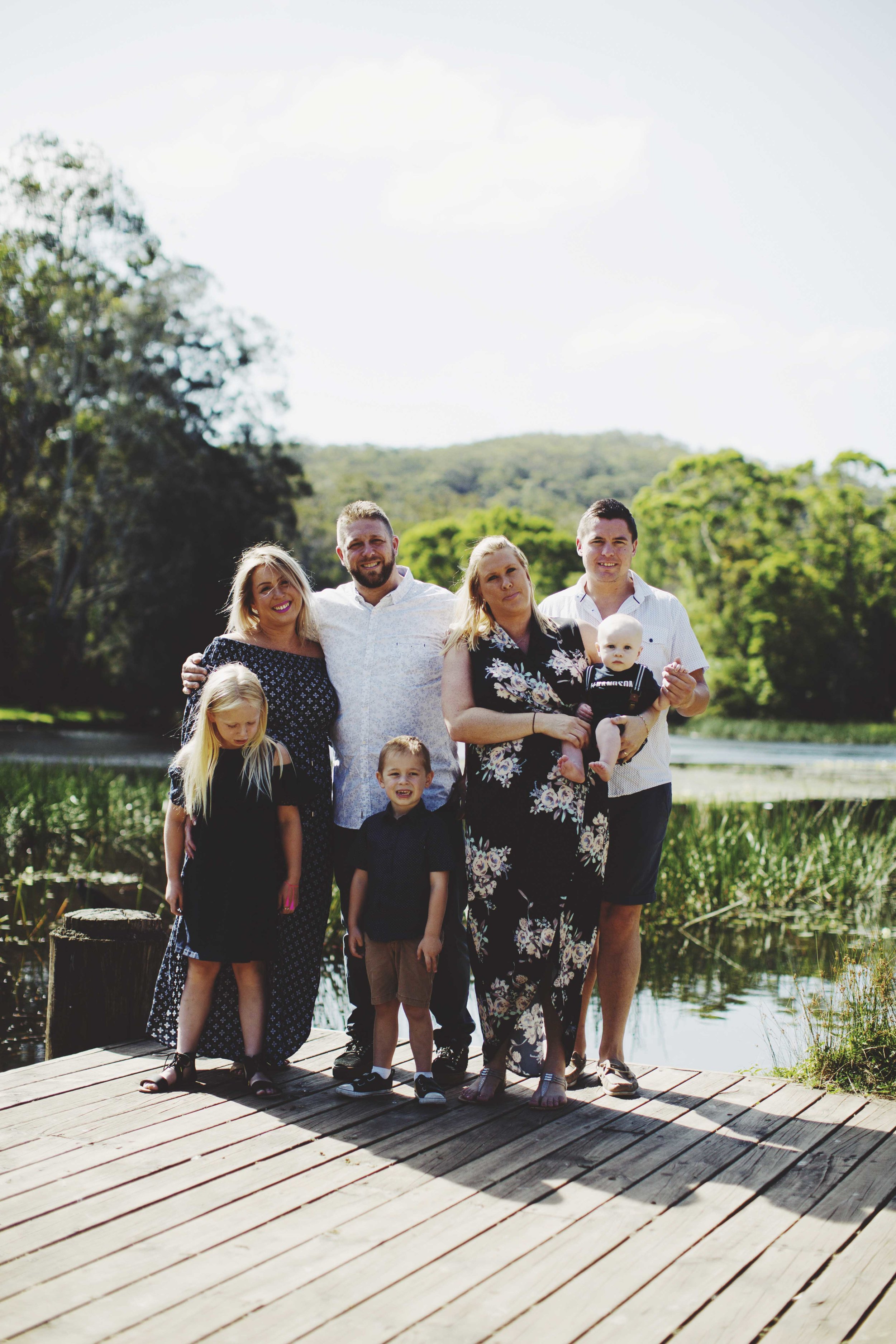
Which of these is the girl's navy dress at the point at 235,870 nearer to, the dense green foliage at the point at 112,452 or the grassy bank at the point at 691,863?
the grassy bank at the point at 691,863

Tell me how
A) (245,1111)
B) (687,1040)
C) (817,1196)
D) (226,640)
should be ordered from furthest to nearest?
(687,1040)
(226,640)
(245,1111)
(817,1196)

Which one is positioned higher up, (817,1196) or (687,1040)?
(817,1196)

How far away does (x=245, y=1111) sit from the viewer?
136 inches

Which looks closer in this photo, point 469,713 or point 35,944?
point 469,713

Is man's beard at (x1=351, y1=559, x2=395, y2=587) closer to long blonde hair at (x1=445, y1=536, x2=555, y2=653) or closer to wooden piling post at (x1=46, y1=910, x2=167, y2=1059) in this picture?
long blonde hair at (x1=445, y1=536, x2=555, y2=653)

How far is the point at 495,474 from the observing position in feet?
318

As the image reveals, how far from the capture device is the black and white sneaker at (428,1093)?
→ 3533mm

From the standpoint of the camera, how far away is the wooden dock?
2.26 m

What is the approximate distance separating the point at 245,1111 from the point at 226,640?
4.95 ft

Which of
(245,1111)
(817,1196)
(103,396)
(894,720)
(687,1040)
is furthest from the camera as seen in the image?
(894,720)

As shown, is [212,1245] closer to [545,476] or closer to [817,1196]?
[817,1196]

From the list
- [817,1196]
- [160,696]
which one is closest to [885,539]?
[160,696]

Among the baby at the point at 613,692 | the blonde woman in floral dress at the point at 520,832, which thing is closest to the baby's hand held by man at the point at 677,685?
the baby at the point at 613,692

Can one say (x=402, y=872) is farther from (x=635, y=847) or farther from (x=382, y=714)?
(x=635, y=847)
